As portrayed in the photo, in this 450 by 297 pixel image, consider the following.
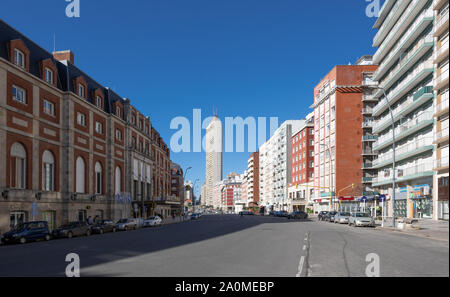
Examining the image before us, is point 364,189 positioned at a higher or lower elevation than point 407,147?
lower

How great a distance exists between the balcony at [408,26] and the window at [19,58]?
127ft

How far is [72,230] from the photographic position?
1287 inches

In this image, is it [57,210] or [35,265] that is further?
[57,210]

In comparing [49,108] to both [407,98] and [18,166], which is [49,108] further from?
[407,98]

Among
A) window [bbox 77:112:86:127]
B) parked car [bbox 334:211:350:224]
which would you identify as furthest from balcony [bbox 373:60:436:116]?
window [bbox 77:112:86:127]

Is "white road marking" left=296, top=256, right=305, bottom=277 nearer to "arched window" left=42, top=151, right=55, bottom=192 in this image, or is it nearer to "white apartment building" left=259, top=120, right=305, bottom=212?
"arched window" left=42, top=151, right=55, bottom=192

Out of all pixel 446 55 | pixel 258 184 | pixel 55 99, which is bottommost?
pixel 258 184

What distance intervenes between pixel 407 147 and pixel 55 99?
37.0 meters

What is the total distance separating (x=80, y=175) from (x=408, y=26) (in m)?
43.4

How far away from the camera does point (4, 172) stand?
32.8 m

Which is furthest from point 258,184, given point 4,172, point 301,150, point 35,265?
point 35,265

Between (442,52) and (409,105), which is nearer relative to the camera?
(442,52)

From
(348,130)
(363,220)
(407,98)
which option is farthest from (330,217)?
(348,130)
